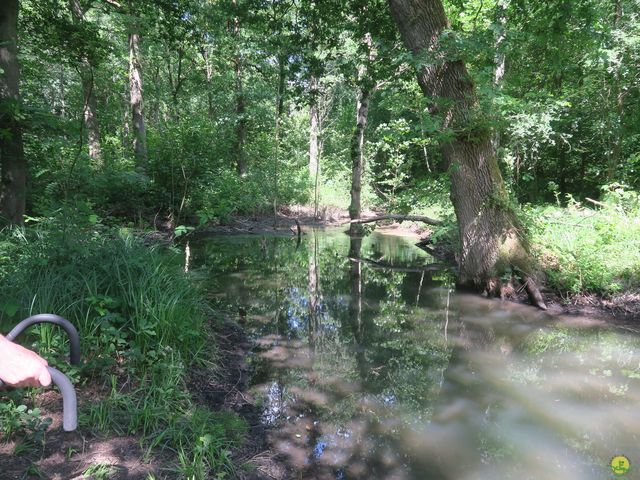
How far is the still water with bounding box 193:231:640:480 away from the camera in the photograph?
3.13m

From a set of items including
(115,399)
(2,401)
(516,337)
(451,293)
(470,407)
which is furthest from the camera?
(451,293)

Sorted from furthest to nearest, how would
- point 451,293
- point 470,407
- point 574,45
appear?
point 451,293, point 574,45, point 470,407

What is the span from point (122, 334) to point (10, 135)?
3356 mm

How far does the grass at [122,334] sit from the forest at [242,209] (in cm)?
2

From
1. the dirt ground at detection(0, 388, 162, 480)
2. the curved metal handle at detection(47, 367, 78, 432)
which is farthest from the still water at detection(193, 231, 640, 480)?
the curved metal handle at detection(47, 367, 78, 432)

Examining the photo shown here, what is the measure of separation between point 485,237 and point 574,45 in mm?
3784

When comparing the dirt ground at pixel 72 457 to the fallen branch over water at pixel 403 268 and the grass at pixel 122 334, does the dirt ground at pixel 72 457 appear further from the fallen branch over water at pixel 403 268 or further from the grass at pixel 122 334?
the fallen branch over water at pixel 403 268

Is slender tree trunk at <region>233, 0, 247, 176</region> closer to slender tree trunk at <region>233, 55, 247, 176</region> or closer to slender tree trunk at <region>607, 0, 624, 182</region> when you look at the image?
slender tree trunk at <region>233, 55, 247, 176</region>

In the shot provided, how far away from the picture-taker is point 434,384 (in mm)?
4332

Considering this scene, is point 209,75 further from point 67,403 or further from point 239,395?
point 67,403

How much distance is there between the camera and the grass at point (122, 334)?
2.76m

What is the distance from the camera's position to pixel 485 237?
7.55 meters

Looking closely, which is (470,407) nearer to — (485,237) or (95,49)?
(485,237)

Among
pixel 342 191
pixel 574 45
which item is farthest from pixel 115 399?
pixel 342 191
